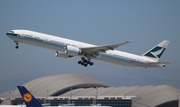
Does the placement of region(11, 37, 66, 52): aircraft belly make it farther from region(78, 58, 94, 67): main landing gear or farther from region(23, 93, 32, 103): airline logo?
region(23, 93, 32, 103): airline logo

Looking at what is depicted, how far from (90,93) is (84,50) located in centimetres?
6075

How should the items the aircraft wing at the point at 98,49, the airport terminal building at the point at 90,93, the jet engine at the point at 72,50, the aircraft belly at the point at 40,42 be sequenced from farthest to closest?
the airport terminal building at the point at 90,93 < the aircraft wing at the point at 98,49 < the jet engine at the point at 72,50 < the aircraft belly at the point at 40,42

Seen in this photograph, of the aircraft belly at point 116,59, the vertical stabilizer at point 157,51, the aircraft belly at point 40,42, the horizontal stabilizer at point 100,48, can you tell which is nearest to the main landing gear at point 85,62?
the horizontal stabilizer at point 100,48

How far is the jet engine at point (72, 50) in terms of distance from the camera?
79081mm

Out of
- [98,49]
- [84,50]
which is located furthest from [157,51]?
[84,50]

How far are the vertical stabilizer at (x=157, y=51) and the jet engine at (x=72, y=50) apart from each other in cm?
1484

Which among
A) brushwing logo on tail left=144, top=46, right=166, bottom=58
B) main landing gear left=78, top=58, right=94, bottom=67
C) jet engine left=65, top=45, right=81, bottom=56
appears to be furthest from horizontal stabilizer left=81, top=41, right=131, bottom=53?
brushwing logo on tail left=144, top=46, right=166, bottom=58

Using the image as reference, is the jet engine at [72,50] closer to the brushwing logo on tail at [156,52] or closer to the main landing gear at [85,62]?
the main landing gear at [85,62]

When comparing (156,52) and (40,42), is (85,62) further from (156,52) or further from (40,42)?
(156,52)

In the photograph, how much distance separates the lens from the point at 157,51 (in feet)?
298

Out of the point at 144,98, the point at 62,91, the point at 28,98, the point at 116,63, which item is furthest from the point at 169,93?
the point at 28,98

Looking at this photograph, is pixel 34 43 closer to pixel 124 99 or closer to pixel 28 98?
pixel 28 98

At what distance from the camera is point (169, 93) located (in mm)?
128000

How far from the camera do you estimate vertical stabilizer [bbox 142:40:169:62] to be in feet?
291
